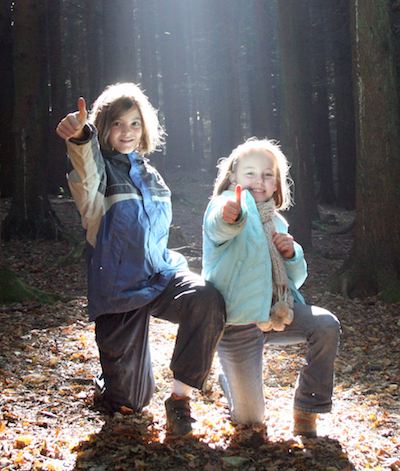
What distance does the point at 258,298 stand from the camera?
2889mm

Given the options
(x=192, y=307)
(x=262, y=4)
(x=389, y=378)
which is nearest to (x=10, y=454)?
(x=192, y=307)

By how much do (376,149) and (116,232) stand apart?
4.54 meters

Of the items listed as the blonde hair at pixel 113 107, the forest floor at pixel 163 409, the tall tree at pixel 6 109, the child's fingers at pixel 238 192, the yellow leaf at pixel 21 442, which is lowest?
the forest floor at pixel 163 409

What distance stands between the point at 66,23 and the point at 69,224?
1462 cm

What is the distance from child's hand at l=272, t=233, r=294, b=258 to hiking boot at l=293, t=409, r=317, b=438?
0.98 m

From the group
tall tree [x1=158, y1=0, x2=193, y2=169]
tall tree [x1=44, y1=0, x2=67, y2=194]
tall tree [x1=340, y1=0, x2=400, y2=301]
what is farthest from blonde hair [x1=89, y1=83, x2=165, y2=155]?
tall tree [x1=158, y1=0, x2=193, y2=169]

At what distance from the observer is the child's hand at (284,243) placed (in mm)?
3010

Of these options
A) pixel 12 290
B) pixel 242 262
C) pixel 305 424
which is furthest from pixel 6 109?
pixel 305 424

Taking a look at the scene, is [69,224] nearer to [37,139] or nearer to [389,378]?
[37,139]

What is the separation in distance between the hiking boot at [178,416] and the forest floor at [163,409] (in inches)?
2.6

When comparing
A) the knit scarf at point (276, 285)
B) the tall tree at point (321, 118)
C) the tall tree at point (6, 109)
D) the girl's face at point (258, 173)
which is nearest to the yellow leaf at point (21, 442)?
the knit scarf at point (276, 285)

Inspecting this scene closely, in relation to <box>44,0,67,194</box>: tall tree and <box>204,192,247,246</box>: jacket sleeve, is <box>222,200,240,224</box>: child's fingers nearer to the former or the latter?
<box>204,192,247,246</box>: jacket sleeve

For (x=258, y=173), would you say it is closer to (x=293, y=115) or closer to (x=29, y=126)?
(x=293, y=115)

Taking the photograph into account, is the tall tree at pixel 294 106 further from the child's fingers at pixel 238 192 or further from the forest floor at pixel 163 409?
the child's fingers at pixel 238 192
